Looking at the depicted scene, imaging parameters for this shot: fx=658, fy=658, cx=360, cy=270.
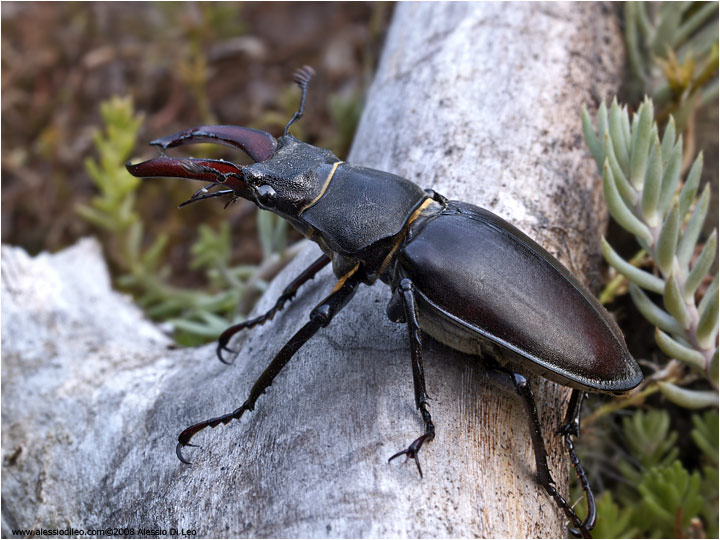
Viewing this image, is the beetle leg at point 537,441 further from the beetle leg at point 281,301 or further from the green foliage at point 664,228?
the beetle leg at point 281,301

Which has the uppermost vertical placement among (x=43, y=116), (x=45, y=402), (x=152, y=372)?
(x=152, y=372)

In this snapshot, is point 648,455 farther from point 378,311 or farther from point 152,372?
point 152,372

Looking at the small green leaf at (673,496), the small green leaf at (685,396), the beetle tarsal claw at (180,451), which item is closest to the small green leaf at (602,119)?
the small green leaf at (685,396)

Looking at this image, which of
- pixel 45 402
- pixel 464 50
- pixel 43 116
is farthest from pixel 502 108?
pixel 43 116

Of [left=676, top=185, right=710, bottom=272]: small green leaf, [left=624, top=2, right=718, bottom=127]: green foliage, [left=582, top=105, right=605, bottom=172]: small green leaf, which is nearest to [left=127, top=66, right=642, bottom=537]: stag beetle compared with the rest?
[left=676, top=185, right=710, bottom=272]: small green leaf

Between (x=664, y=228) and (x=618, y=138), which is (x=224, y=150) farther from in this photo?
(x=664, y=228)

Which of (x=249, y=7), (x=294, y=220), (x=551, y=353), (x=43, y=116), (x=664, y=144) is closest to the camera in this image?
(x=551, y=353)

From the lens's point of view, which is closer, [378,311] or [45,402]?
[378,311]
